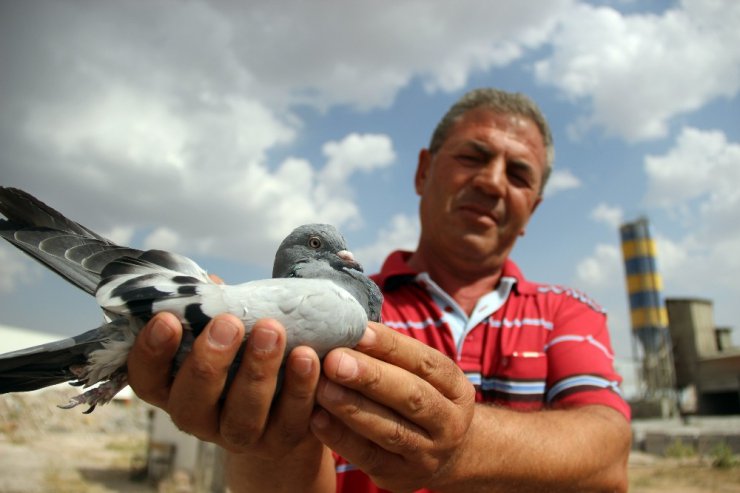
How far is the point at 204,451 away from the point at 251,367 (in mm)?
11006

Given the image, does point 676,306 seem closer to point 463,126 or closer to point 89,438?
point 463,126

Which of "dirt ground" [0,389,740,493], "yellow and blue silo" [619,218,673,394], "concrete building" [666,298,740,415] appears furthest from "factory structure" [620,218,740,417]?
"dirt ground" [0,389,740,493]

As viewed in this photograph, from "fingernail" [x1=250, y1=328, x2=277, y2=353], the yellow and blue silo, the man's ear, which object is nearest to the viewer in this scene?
"fingernail" [x1=250, y1=328, x2=277, y2=353]

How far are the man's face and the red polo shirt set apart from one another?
0.36 metres

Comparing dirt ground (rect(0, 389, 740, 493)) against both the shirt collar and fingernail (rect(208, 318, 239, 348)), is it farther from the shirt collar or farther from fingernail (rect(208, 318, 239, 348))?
fingernail (rect(208, 318, 239, 348))

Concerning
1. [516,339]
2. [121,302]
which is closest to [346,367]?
[121,302]

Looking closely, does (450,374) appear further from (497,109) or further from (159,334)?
(497,109)

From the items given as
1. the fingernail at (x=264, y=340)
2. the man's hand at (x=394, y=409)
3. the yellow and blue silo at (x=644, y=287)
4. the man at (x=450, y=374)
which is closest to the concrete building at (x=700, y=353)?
the yellow and blue silo at (x=644, y=287)

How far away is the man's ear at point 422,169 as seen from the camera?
15.3 ft

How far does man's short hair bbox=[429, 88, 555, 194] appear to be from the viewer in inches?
164

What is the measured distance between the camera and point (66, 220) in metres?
1.96

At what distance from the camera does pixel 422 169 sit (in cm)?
473

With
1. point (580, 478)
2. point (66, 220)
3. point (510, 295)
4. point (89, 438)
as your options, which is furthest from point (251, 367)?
point (89, 438)

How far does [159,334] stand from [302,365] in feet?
1.55
